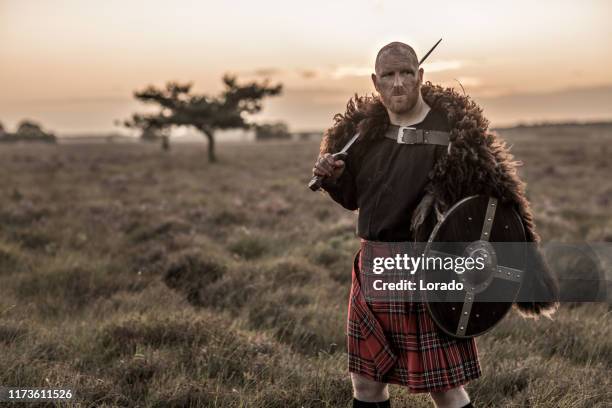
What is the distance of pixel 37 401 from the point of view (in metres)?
3.33

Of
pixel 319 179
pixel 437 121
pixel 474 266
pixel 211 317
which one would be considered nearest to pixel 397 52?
pixel 437 121

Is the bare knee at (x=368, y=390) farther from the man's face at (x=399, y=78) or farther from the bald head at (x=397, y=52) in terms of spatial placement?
the bald head at (x=397, y=52)

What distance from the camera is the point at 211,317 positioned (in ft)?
15.5

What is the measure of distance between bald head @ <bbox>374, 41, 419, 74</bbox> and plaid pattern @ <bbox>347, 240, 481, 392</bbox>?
0.95 m

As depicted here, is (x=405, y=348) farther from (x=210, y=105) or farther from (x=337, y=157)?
(x=210, y=105)

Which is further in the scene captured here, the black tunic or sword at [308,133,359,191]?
sword at [308,133,359,191]

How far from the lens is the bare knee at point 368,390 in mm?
2833

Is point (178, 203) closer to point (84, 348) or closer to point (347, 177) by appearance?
point (84, 348)

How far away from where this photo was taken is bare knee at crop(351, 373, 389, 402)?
2833mm

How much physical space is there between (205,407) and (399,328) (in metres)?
1.47

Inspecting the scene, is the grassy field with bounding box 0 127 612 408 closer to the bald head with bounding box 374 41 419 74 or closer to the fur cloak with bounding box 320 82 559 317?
the fur cloak with bounding box 320 82 559 317

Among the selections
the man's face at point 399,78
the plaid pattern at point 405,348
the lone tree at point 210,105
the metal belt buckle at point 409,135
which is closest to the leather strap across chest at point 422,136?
the metal belt buckle at point 409,135

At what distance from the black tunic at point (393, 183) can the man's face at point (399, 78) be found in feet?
0.49

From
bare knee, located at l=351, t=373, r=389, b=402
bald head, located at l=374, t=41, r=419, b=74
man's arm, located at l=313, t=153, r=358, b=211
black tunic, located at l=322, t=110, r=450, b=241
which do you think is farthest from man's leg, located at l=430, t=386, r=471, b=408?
bald head, located at l=374, t=41, r=419, b=74
